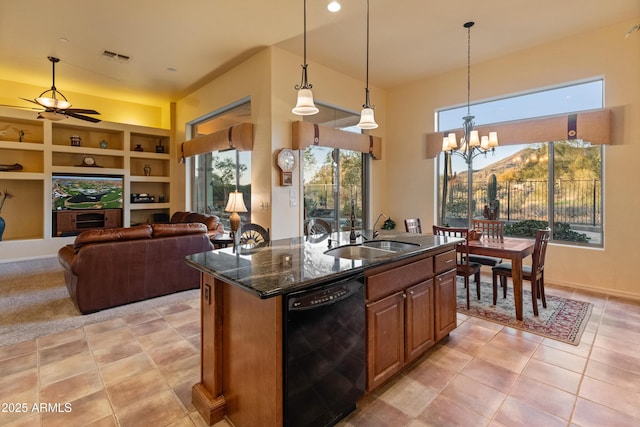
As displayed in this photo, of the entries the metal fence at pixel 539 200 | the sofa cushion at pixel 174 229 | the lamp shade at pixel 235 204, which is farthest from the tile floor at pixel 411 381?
the lamp shade at pixel 235 204

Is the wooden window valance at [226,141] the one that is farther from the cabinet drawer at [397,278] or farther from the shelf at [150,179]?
the cabinet drawer at [397,278]

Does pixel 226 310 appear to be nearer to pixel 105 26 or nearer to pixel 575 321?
pixel 575 321

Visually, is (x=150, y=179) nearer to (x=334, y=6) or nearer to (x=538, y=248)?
(x=334, y=6)

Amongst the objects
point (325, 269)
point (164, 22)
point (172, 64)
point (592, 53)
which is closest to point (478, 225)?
point (592, 53)

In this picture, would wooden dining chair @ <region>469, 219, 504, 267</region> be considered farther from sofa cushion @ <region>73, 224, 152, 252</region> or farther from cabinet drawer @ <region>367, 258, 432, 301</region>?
sofa cushion @ <region>73, 224, 152, 252</region>

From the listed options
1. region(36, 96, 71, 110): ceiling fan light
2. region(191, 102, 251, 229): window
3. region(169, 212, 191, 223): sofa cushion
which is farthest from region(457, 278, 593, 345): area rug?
region(36, 96, 71, 110): ceiling fan light

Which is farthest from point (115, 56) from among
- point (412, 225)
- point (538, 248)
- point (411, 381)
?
point (538, 248)

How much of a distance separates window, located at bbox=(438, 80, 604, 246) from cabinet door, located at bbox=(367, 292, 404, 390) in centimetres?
343

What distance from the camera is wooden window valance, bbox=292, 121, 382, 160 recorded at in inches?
195

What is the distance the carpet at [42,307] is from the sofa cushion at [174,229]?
2.65 ft

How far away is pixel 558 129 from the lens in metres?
4.56

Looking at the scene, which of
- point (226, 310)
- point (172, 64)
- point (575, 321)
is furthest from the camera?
point (172, 64)

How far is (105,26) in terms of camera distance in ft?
14.0

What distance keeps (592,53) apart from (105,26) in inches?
264
